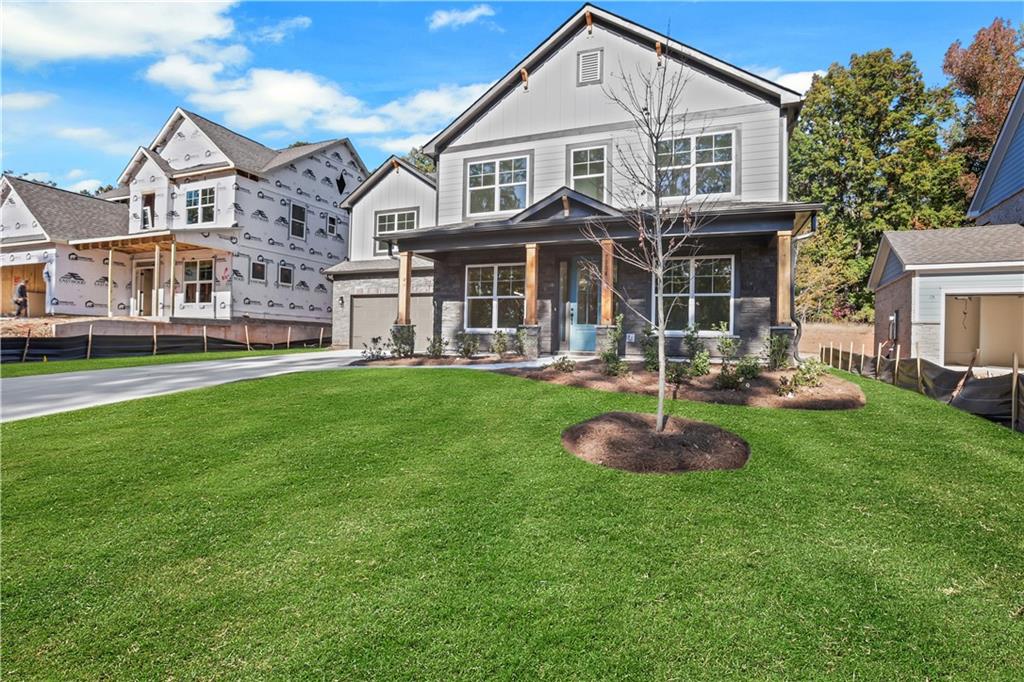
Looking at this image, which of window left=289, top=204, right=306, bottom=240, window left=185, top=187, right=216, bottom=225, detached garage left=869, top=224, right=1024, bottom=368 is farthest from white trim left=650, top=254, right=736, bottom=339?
window left=185, top=187, right=216, bottom=225

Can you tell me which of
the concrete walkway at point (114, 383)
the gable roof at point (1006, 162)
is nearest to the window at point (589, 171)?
the concrete walkway at point (114, 383)

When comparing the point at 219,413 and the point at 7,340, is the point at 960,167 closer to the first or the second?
the point at 219,413

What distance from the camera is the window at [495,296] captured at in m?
14.2

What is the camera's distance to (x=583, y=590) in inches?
116

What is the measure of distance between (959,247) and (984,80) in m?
20.1

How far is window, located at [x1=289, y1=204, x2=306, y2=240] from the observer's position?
23609mm

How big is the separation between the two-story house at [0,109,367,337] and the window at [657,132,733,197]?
18650 millimetres

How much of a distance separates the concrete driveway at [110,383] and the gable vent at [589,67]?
1081 centimetres

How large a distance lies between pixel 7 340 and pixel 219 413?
1295 centimetres

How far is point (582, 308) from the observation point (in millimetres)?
13727

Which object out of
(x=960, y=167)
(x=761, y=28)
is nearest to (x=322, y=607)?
(x=761, y=28)

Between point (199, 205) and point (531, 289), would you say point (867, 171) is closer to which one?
point (531, 289)

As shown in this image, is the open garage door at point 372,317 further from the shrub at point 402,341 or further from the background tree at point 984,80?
the background tree at point 984,80

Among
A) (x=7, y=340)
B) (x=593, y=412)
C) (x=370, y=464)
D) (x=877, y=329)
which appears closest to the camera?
(x=370, y=464)
